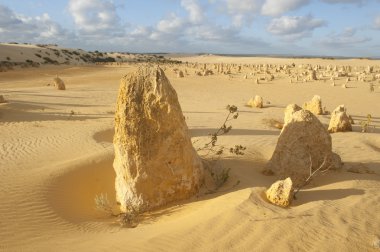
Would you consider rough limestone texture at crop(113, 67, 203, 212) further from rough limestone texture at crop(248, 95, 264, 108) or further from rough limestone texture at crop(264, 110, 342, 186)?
rough limestone texture at crop(248, 95, 264, 108)

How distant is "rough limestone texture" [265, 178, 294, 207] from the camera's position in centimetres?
516

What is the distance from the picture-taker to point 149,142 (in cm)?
577

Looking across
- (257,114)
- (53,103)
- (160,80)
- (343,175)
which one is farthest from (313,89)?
(160,80)

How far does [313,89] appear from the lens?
23.9 meters

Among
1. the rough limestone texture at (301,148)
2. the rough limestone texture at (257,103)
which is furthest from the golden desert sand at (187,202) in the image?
the rough limestone texture at (257,103)

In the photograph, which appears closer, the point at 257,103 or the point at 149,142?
the point at 149,142

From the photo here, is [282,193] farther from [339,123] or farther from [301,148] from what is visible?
[339,123]

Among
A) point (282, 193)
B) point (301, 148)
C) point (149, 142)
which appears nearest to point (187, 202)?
point (149, 142)

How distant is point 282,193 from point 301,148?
5.98ft

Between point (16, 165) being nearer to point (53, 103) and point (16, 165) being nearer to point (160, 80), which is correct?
point (160, 80)

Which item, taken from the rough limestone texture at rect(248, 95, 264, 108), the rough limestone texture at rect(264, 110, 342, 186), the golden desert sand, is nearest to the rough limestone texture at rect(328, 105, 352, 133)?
the golden desert sand

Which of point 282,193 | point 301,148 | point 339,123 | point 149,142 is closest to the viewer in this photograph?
point 282,193

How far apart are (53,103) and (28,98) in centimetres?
178

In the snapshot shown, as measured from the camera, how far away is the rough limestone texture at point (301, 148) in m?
6.76
